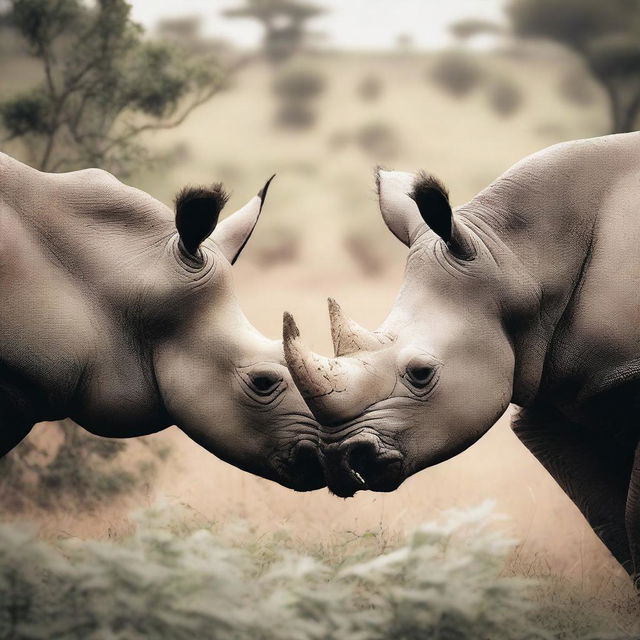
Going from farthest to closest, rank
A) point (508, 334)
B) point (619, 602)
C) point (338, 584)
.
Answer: point (619, 602) → point (508, 334) → point (338, 584)

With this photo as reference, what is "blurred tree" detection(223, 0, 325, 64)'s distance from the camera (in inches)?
915

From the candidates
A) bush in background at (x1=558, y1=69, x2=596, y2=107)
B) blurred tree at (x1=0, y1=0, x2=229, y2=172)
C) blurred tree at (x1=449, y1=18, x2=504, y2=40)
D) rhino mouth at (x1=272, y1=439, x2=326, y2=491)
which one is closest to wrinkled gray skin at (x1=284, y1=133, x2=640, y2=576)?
rhino mouth at (x1=272, y1=439, x2=326, y2=491)

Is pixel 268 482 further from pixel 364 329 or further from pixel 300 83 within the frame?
pixel 300 83

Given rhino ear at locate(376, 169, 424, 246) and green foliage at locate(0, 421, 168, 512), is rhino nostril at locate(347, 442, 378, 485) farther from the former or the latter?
green foliage at locate(0, 421, 168, 512)

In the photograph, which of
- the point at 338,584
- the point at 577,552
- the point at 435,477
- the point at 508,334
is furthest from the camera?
the point at 435,477

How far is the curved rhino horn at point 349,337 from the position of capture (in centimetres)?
534

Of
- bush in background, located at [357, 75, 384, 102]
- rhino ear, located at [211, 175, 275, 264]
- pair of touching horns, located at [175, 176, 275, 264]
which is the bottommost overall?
bush in background, located at [357, 75, 384, 102]

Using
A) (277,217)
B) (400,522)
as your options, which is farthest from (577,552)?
(277,217)

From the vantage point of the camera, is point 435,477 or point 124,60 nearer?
point 124,60

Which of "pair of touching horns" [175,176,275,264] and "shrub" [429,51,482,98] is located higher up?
"pair of touching horns" [175,176,275,264]

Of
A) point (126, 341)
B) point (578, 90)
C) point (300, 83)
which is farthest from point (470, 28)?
point (126, 341)

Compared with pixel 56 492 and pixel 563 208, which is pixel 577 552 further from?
pixel 56 492

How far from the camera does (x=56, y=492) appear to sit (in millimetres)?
8828

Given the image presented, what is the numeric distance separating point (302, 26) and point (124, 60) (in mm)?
15391
